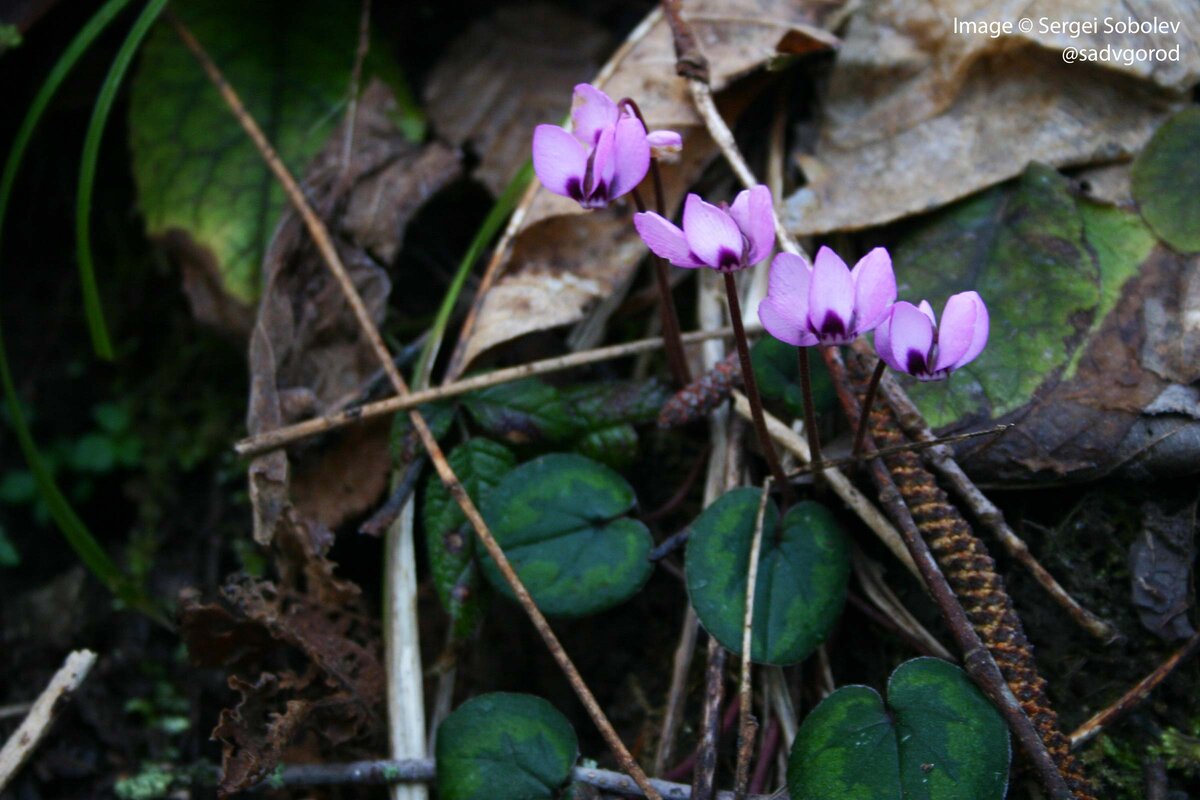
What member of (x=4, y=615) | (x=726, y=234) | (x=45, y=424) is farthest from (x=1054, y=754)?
(x=45, y=424)

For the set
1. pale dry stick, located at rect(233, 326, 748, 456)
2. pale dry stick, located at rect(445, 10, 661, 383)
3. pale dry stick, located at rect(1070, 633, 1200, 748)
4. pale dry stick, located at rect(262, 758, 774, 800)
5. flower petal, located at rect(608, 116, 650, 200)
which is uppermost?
flower petal, located at rect(608, 116, 650, 200)

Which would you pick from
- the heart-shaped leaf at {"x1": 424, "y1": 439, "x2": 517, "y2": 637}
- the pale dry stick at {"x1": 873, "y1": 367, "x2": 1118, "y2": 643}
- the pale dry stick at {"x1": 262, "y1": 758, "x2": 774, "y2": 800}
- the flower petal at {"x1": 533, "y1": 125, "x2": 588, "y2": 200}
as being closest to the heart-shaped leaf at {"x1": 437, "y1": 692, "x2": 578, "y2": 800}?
the pale dry stick at {"x1": 262, "y1": 758, "x2": 774, "y2": 800}

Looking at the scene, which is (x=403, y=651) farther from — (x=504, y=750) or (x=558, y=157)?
(x=558, y=157)

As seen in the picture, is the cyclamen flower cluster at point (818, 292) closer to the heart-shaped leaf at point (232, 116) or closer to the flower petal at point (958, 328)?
the flower petal at point (958, 328)

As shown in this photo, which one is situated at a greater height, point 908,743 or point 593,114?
point 593,114

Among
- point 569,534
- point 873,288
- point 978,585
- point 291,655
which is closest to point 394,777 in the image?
point 291,655

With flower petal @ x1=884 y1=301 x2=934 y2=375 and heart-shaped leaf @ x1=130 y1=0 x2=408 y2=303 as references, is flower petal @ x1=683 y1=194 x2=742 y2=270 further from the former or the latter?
heart-shaped leaf @ x1=130 y1=0 x2=408 y2=303

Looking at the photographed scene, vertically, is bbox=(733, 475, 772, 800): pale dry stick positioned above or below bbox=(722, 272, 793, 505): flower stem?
below

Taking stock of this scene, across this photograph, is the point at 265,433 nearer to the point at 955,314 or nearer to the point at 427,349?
the point at 427,349
